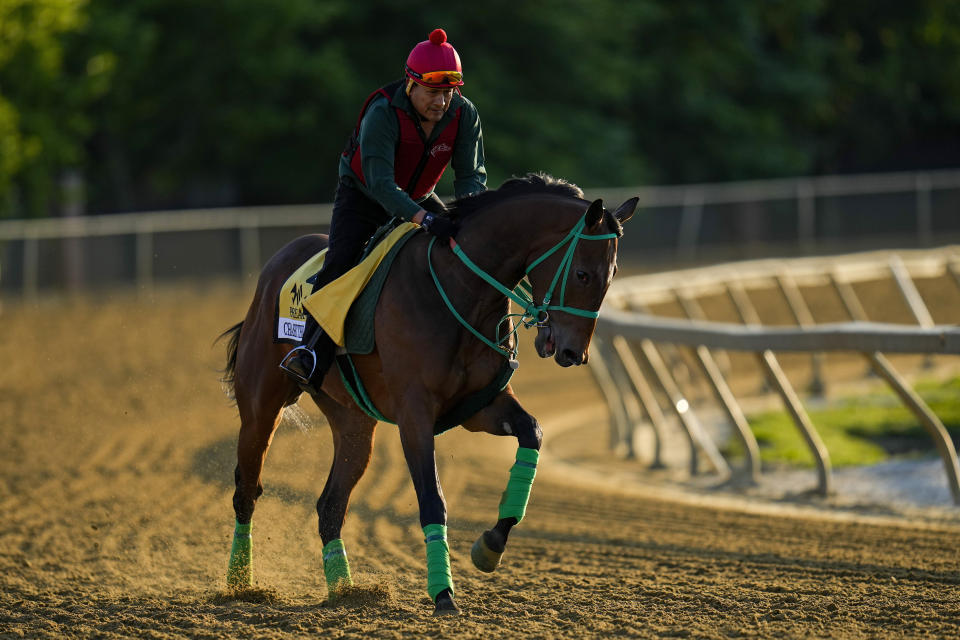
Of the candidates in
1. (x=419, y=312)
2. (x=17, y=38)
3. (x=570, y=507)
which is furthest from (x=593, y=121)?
(x=419, y=312)

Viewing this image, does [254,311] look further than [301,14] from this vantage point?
No

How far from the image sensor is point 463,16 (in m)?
26.9

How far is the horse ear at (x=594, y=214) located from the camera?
5.07 m

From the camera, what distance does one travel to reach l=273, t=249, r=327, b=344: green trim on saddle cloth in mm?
6203

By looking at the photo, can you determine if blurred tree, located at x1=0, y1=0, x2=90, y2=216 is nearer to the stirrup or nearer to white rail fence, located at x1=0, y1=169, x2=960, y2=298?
white rail fence, located at x1=0, y1=169, x2=960, y2=298

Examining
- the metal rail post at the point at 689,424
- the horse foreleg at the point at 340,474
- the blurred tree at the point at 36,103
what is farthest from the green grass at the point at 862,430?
the blurred tree at the point at 36,103

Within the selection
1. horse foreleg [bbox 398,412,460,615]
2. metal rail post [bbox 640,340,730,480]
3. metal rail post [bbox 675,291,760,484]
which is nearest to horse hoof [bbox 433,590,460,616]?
horse foreleg [bbox 398,412,460,615]

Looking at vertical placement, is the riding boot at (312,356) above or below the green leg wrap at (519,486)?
above

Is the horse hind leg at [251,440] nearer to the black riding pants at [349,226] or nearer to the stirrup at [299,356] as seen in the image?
the stirrup at [299,356]

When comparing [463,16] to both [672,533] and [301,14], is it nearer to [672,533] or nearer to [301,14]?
[301,14]

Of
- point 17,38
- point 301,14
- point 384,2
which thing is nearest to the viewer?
point 17,38

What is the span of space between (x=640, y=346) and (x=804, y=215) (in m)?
16.0

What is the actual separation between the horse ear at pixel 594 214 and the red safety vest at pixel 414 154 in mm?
923

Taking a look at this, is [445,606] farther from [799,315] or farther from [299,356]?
[799,315]
